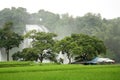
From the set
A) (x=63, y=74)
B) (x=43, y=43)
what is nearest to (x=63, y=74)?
(x=63, y=74)

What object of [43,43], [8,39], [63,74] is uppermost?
[8,39]

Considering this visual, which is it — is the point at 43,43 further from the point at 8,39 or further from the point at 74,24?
the point at 74,24

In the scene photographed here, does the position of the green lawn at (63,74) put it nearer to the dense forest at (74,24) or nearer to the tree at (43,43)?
the tree at (43,43)

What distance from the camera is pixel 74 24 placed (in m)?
97.6

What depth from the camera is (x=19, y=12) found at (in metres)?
96.4

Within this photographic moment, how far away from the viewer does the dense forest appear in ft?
233

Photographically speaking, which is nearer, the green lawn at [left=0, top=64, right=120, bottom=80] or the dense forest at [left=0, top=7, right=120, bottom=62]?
the green lawn at [left=0, top=64, right=120, bottom=80]

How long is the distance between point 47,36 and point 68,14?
6016cm

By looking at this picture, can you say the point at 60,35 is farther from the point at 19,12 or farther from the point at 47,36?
the point at 47,36

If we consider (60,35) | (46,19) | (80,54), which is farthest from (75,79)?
(46,19)

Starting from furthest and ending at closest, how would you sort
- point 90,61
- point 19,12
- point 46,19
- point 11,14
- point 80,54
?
1. point 46,19
2. point 19,12
3. point 11,14
4. point 90,61
5. point 80,54

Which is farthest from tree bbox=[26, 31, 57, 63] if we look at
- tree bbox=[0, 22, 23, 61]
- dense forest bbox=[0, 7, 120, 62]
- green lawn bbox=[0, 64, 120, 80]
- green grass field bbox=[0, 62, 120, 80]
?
green lawn bbox=[0, 64, 120, 80]

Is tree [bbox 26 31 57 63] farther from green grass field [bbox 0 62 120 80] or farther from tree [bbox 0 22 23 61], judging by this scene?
green grass field [bbox 0 62 120 80]

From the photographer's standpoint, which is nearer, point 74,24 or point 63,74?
point 63,74
